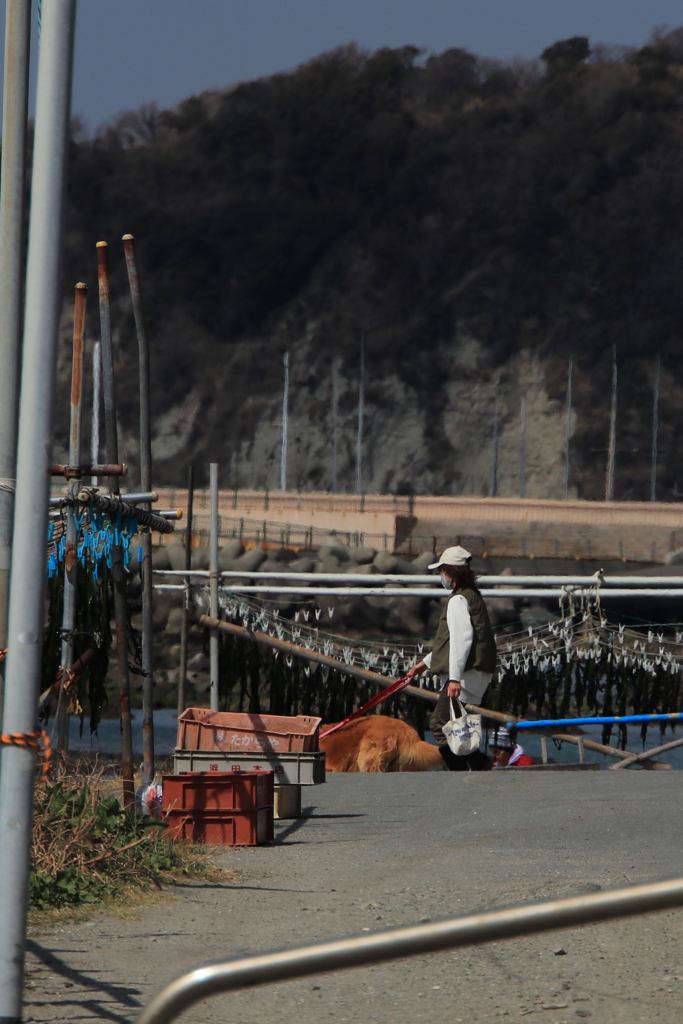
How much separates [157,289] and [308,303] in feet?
36.0

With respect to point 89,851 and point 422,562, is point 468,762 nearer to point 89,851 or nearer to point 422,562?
point 89,851

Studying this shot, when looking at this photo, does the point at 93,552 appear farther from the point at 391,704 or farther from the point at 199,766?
the point at 391,704

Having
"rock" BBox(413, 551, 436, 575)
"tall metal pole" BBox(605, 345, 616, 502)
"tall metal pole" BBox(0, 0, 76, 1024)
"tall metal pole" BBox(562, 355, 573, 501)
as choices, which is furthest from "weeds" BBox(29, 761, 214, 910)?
"tall metal pole" BBox(605, 345, 616, 502)

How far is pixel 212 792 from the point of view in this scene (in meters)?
7.29

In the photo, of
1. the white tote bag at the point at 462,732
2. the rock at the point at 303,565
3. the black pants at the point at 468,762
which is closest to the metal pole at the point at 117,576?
the white tote bag at the point at 462,732

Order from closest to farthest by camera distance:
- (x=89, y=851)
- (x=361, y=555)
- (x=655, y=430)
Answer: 1. (x=89, y=851)
2. (x=361, y=555)
3. (x=655, y=430)

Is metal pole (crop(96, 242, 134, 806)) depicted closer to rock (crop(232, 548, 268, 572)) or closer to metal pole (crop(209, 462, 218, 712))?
metal pole (crop(209, 462, 218, 712))

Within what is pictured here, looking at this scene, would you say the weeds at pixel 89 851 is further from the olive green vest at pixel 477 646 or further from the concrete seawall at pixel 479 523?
the concrete seawall at pixel 479 523

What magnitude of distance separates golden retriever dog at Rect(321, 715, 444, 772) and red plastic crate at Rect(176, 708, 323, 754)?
3.11 meters

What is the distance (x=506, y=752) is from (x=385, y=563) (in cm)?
3130

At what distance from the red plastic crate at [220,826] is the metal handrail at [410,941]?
16.9 ft

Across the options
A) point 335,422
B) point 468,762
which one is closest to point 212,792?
point 468,762

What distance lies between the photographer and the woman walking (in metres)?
9.13

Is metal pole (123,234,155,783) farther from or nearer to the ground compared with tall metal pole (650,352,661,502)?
nearer to the ground
